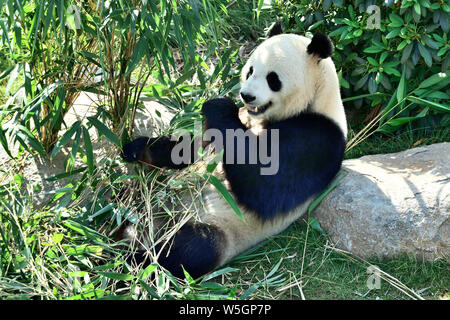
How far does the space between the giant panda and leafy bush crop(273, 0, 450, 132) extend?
823 millimetres

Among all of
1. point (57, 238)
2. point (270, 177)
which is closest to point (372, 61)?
point (270, 177)

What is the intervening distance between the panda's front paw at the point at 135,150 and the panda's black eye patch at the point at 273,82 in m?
0.84

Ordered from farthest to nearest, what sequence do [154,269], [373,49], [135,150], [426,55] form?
[373,49] → [426,55] → [135,150] → [154,269]

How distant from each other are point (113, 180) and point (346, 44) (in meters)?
2.02

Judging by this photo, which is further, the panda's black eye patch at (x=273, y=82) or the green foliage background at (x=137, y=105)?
the panda's black eye patch at (x=273, y=82)

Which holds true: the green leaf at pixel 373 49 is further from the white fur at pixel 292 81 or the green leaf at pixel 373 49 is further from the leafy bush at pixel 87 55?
the leafy bush at pixel 87 55

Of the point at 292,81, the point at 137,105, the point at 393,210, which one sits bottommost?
the point at 393,210

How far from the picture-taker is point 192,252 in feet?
11.0

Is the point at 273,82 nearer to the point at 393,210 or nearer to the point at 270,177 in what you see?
the point at 270,177

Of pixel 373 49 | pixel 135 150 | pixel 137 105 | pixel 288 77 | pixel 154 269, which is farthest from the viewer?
pixel 373 49

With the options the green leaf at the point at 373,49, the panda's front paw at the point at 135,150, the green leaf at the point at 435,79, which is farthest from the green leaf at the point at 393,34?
the panda's front paw at the point at 135,150

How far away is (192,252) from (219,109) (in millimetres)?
874

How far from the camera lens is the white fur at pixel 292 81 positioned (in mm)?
3400

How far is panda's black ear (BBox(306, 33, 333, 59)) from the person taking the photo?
11.0 feet
